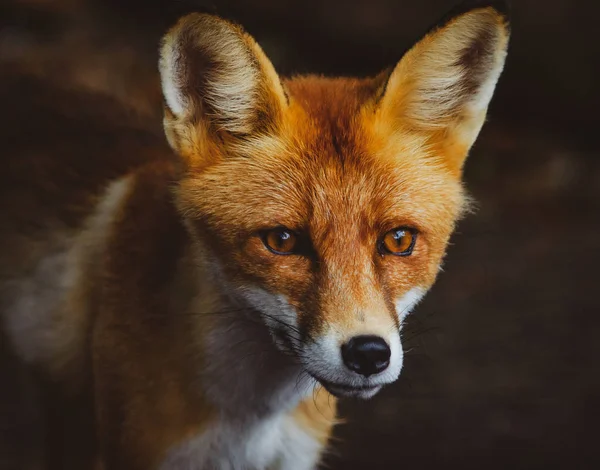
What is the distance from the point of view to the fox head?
7.02 feet

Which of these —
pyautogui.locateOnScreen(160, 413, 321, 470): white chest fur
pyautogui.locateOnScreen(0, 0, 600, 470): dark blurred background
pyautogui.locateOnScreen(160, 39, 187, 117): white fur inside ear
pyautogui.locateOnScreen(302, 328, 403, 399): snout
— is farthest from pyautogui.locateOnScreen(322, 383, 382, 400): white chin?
pyautogui.locateOnScreen(0, 0, 600, 470): dark blurred background

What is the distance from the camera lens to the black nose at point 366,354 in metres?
2.00

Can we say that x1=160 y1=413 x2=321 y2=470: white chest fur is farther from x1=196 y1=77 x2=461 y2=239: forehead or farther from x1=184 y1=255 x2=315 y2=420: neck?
x1=196 y1=77 x2=461 y2=239: forehead

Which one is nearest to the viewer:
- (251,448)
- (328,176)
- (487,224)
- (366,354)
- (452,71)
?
(366,354)

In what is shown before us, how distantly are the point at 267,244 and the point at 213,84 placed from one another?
499 millimetres

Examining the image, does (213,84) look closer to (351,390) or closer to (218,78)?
(218,78)

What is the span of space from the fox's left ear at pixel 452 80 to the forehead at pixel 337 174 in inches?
2.6

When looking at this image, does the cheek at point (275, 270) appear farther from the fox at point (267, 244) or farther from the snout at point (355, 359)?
the snout at point (355, 359)

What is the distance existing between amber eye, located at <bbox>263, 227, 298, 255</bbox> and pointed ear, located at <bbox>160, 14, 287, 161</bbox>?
→ 346 mm

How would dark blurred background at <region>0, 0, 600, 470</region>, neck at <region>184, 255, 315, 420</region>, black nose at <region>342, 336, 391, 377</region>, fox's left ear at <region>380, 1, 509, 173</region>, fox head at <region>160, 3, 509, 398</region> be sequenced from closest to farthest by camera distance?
1. black nose at <region>342, 336, 391, 377</region>
2. fox head at <region>160, 3, 509, 398</region>
3. fox's left ear at <region>380, 1, 509, 173</region>
4. neck at <region>184, 255, 315, 420</region>
5. dark blurred background at <region>0, 0, 600, 470</region>

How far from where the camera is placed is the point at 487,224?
576 cm

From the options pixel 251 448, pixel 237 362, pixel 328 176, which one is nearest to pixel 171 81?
pixel 328 176

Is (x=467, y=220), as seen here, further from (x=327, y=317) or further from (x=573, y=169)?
(x=327, y=317)

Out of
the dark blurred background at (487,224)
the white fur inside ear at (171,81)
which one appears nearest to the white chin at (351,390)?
the white fur inside ear at (171,81)
